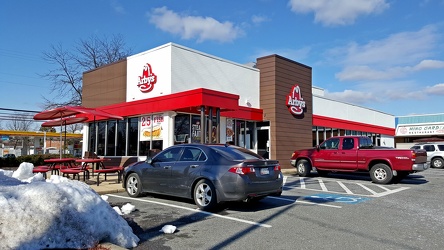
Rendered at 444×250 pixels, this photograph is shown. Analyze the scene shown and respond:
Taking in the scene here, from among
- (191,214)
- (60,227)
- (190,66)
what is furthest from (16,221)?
(190,66)

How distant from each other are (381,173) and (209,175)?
8.78m

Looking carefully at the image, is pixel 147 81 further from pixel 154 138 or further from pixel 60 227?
pixel 60 227

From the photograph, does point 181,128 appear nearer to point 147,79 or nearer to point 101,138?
point 147,79

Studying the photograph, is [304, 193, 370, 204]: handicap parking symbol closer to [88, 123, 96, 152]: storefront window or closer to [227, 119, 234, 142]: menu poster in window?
[227, 119, 234, 142]: menu poster in window

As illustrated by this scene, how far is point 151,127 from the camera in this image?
1672 cm

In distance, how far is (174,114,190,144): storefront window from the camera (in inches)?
631

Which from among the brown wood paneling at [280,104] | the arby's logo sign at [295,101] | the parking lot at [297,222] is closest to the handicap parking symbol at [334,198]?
the parking lot at [297,222]

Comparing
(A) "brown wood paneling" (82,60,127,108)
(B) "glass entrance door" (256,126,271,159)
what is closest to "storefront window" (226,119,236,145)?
(B) "glass entrance door" (256,126,271,159)

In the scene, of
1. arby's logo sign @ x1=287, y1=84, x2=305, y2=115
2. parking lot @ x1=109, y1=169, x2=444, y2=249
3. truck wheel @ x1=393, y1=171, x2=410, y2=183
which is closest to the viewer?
parking lot @ x1=109, y1=169, x2=444, y2=249

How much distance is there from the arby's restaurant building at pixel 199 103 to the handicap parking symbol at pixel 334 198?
5598 millimetres

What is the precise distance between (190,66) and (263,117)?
5.62 metres

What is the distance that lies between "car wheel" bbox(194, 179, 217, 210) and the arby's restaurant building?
6359mm

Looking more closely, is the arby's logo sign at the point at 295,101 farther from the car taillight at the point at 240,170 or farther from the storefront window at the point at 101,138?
the car taillight at the point at 240,170

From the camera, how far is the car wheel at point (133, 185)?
9523mm
